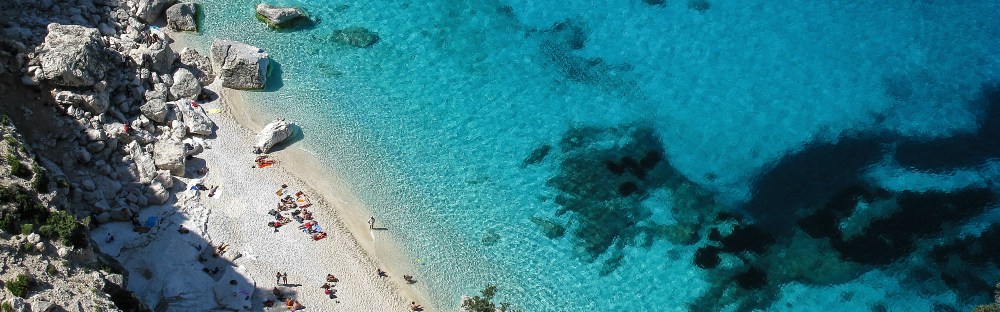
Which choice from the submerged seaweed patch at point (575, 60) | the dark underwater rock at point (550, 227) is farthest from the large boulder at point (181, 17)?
the dark underwater rock at point (550, 227)

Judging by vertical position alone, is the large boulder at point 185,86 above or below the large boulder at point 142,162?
above

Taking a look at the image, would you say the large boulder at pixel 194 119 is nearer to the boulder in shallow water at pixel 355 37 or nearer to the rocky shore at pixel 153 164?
the rocky shore at pixel 153 164

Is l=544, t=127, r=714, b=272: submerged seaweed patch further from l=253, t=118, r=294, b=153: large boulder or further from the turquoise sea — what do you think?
l=253, t=118, r=294, b=153: large boulder

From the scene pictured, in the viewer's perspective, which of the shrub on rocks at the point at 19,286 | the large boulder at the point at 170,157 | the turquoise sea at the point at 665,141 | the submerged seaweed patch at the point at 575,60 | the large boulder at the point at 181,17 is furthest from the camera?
the submerged seaweed patch at the point at 575,60

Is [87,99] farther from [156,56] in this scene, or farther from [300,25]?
[300,25]

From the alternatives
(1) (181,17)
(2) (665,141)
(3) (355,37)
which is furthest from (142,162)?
(2) (665,141)

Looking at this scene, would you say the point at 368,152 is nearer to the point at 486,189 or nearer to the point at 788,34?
the point at 486,189

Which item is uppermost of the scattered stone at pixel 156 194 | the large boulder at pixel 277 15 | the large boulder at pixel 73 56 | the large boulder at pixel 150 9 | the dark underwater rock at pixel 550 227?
the large boulder at pixel 73 56
